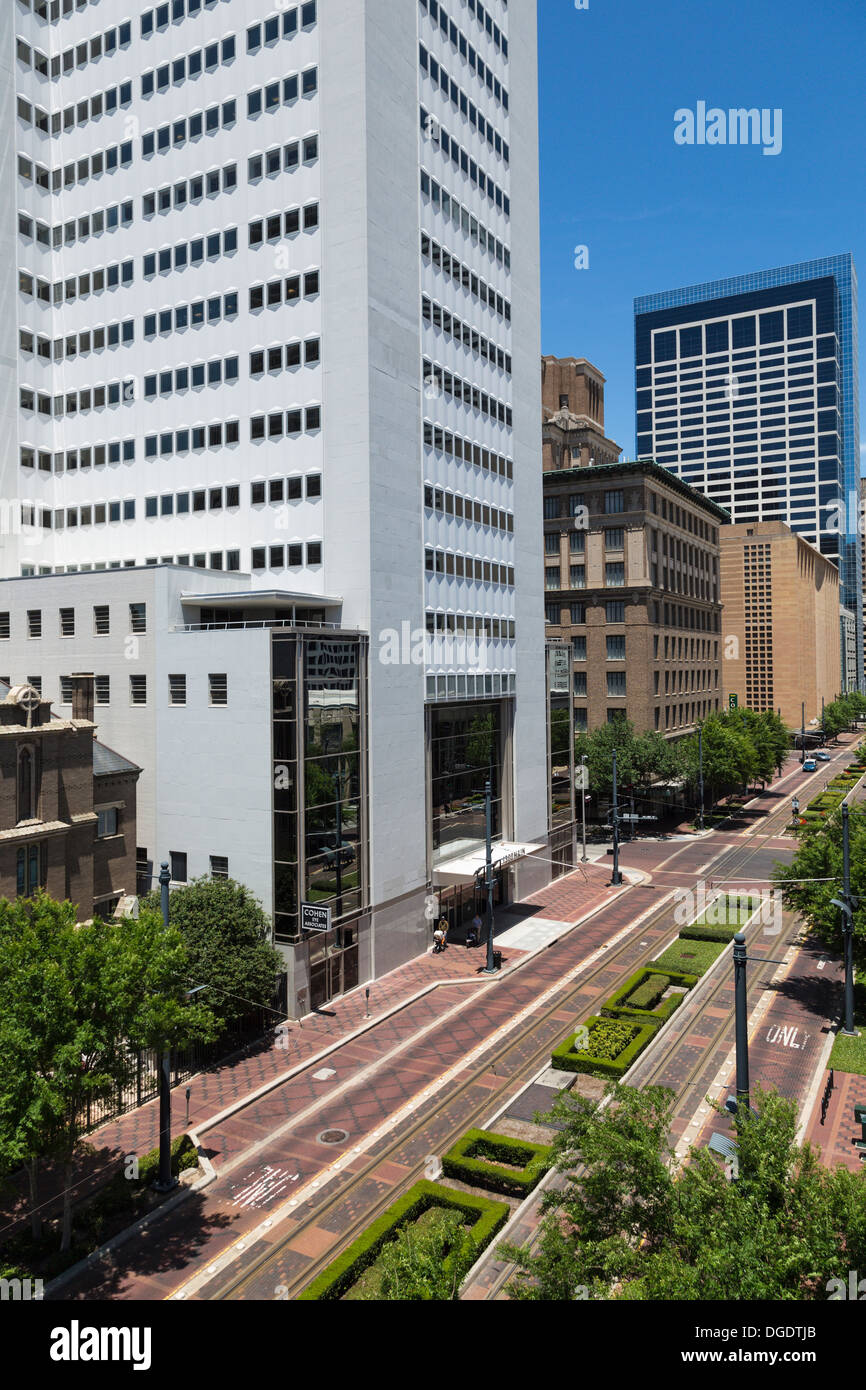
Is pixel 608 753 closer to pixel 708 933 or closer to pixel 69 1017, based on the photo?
pixel 708 933

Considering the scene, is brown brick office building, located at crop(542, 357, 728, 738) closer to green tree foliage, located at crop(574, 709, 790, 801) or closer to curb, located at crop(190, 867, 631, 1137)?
green tree foliage, located at crop(574, 709, 790, 801)

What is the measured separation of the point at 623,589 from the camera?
88375 mm

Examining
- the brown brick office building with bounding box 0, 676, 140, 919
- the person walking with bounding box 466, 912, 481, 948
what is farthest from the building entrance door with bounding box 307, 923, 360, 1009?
the brown brick office building with bounding box 0, 676, 140, 919

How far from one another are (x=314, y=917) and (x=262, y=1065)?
640 cm

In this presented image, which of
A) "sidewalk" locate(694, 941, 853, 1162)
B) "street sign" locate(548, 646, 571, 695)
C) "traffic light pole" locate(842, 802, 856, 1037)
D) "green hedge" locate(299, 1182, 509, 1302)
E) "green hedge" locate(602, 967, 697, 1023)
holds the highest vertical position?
"street sign" locate(548, 646, 571, 695)

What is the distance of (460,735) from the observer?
5388 cm

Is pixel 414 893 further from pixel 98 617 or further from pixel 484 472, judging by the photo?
pixel 484 472

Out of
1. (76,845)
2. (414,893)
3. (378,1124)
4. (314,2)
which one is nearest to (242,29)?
(314,2)

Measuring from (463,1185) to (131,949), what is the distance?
12.0 meters

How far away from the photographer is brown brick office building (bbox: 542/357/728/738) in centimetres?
8800

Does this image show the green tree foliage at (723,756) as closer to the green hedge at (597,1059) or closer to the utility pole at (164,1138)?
the green hedge at (597,1059)

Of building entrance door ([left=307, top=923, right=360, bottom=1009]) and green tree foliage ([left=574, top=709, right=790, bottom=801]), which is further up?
green tree foliage ([left=574, top=709, right=790, bottom=801])

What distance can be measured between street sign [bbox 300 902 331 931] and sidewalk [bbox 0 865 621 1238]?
420cm

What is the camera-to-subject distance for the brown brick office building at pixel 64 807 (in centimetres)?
3669
